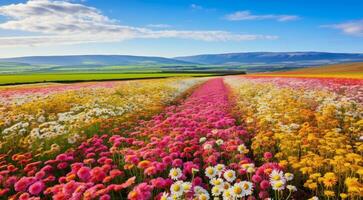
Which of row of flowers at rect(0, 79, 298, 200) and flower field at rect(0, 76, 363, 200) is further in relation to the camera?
flower field at rect(0, 76, 363, 200)

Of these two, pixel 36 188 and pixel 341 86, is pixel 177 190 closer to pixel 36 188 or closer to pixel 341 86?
pixel 36 188

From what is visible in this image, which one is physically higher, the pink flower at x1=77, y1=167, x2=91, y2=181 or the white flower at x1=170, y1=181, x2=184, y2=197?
the white flower at x1=170, y1=181, x2=184, y2=197

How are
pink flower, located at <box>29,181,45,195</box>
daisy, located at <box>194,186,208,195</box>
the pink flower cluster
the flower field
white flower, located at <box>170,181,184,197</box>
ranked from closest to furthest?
white flower, located at <box>170,181,184,197</box> < daisy, located at <box>194,186,208,195</box> < the flower field < pink flower, located at <box>29,181,45,195</box> < the pink flower cluster

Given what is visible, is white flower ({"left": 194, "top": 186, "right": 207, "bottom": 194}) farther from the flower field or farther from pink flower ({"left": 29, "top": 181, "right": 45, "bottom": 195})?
pink flower ({"left": 29, "top": 181, "right": 45, "bottom": 195})

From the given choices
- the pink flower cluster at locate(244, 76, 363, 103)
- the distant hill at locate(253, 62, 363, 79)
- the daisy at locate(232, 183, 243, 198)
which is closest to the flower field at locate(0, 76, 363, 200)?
the daisy at locate(232, 183, 243, 198)

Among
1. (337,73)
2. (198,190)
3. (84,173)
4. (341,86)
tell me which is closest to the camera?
(198,190)

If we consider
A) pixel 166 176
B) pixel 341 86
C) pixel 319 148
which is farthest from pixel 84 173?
pixel 341 86

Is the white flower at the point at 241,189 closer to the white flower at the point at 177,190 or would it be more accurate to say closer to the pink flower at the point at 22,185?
the white flower at the point at 177,190

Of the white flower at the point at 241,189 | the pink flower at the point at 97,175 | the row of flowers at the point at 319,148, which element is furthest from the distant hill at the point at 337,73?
the pink flower at the point at 97,175

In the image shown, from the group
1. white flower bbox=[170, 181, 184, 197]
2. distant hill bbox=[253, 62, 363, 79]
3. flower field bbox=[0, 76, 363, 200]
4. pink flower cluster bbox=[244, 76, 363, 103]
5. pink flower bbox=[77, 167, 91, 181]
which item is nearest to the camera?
white flower bbox=[170, 181, 184, 197]

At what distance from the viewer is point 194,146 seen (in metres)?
5.82

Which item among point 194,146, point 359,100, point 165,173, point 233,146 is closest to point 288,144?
point 233,146

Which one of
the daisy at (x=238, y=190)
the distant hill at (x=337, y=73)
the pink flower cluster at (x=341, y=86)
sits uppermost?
the daisy at (x=238, y=190)

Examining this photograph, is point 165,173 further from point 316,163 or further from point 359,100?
point 359,100
